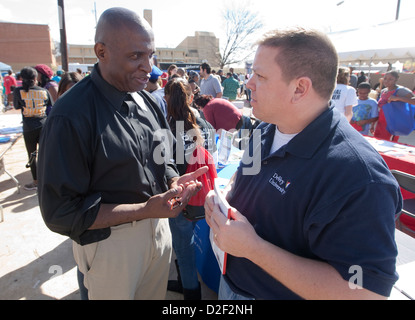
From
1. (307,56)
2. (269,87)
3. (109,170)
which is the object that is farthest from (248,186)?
(109,170)

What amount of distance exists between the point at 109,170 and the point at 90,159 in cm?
11

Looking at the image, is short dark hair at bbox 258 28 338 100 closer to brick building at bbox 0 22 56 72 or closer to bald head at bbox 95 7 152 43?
bald head at bbox 95 7 152 43

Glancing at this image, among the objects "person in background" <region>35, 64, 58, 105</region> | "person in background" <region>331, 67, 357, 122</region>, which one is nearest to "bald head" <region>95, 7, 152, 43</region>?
"person in background" <region>331, 67, 357, 122</region>

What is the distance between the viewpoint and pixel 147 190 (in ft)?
5.06

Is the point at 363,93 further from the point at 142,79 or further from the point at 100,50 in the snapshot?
the point at 100,50

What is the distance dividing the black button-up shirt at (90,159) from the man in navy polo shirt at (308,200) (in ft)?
1.64

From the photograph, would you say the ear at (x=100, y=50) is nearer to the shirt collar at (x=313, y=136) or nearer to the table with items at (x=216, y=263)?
the shirt collar at (x=313, y=136)

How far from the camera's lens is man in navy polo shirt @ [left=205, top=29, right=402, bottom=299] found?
0.81m

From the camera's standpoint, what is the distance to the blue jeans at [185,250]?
2.39 meters

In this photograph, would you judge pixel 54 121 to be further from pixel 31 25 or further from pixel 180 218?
pixel 31 25

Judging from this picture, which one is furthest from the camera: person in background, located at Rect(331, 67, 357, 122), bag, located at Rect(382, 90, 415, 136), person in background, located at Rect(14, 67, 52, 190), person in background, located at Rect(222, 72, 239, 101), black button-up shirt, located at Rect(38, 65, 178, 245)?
person in background, located at Rect(222, 72, 239, 101)

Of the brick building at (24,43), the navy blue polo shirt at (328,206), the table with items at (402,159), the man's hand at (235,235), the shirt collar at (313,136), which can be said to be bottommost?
the table with items at (402,159)

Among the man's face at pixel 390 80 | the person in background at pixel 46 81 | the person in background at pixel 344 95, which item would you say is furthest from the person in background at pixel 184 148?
the man's face at pixel 390 80

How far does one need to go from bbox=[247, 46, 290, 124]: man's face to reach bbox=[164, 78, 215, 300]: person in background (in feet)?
4.40
